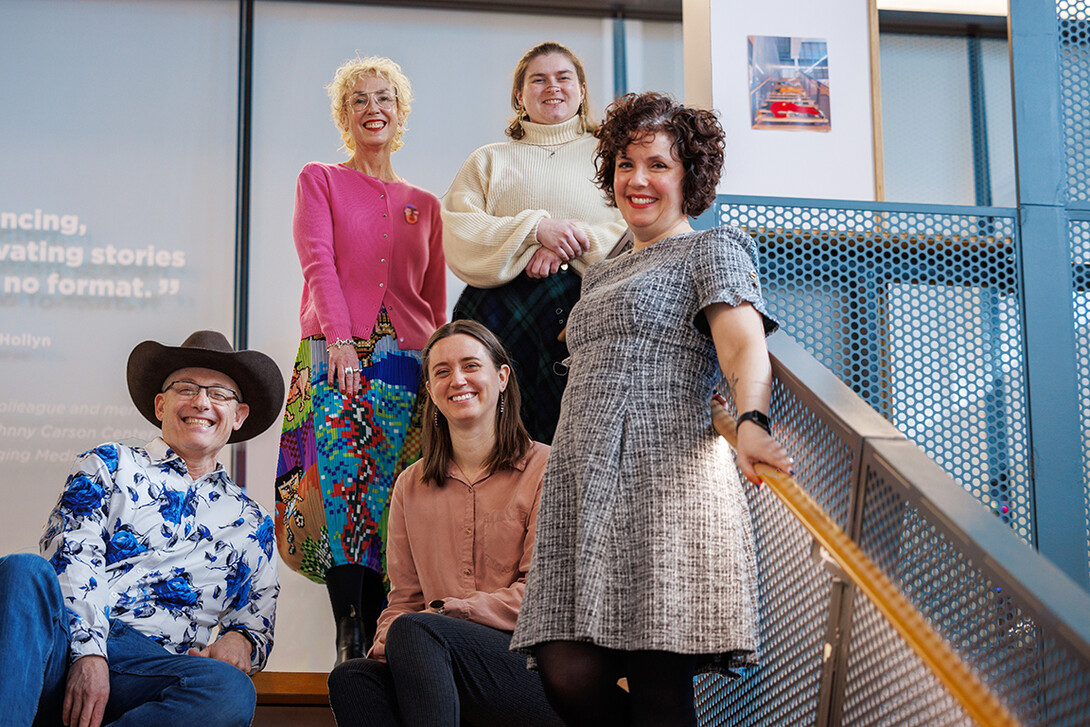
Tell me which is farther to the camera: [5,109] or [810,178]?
[5,109]

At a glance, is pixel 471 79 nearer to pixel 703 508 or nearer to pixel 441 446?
pixel 441 446

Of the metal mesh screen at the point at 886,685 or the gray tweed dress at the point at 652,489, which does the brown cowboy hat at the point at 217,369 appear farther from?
the metal mesh screen at the point at 886,685

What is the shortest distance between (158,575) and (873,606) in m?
1.56

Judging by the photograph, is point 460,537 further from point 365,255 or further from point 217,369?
point 365,255

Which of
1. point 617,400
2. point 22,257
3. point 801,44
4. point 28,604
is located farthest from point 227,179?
point 617,400

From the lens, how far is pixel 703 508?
5.90 feet

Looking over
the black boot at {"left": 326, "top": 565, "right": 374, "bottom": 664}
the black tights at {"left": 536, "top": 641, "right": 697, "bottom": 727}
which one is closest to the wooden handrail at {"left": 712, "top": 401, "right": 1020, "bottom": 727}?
the black tights at {"left": 536, "top": 641, "right": 697, "bottom": 727}

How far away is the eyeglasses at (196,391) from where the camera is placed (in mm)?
2718

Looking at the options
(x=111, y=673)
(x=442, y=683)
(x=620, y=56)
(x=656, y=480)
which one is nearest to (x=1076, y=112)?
(x=656, y=480)

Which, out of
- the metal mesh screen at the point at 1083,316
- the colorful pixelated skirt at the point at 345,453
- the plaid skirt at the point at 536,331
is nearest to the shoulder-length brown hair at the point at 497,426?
the plaid skirt at the point at 536,331

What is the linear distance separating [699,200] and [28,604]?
1427mm

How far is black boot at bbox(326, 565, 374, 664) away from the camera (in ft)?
9.07

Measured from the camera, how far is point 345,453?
2967 millimetres

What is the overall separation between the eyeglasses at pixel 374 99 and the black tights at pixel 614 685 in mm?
1943
